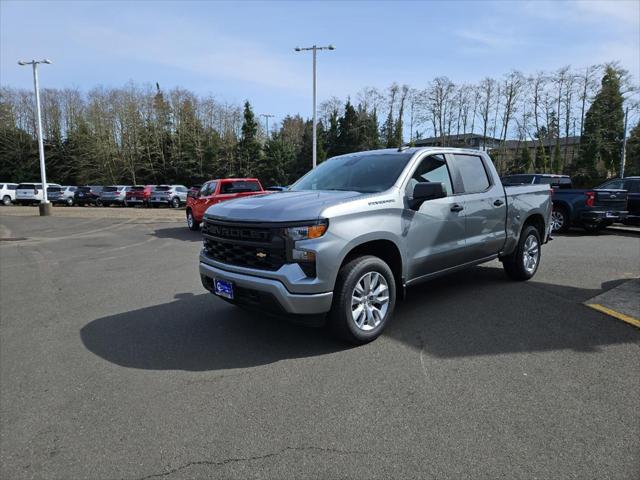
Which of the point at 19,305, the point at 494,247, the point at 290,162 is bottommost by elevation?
the point at 19,305

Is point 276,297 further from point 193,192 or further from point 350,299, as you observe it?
point 193,192

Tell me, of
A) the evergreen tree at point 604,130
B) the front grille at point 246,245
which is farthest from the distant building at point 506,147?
the front grille at point 246,245

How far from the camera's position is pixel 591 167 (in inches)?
1665

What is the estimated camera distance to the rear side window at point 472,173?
5.55 meters

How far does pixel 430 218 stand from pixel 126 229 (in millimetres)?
14745

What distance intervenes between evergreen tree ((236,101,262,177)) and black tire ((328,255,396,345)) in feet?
157

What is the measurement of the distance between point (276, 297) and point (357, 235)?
95cm

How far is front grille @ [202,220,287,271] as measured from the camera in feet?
12.6

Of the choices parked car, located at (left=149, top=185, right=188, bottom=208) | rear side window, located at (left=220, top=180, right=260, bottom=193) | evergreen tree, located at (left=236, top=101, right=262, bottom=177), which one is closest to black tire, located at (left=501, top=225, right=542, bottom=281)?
rear side window, located at (left=220, top=180, right=260, bottom=193)

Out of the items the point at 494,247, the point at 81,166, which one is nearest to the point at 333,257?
the point at 494,247

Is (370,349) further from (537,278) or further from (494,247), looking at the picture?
(537,278)

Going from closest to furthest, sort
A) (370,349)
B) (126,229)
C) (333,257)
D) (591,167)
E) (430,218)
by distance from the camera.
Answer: (333,257), (370,349), (430,218), (126,229), (591,167)

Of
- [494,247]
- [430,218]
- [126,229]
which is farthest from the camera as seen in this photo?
[126,229]

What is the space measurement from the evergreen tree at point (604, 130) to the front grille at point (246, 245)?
152 ft
